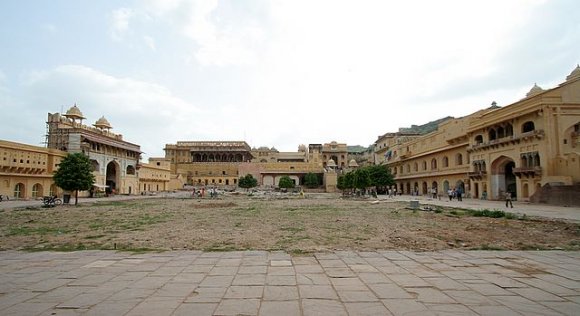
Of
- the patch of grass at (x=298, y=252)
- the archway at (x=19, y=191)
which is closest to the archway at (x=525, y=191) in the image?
the patch of grass at (x=298, y=252)

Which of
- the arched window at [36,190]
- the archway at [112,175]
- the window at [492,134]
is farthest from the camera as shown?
the archway at [112,175]

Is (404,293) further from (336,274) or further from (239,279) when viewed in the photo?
(239,279)

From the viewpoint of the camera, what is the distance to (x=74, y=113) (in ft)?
162

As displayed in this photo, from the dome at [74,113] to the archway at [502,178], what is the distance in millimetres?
54259

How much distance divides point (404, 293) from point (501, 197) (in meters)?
33.8

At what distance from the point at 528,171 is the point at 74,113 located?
56186 millimetres

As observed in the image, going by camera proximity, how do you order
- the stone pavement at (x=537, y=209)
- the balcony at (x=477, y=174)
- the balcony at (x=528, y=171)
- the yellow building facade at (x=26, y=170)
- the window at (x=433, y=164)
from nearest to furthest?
the stone pavement at (x=537, y=209) → the balcony at (x=528, y=171) → the yellow building facade at (x=26, y=170) → the balcony at (x=477, y=174) → the window at (x=433, y=164)

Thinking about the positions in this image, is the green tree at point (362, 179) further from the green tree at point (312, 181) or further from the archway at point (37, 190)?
the archway at point (37, 190)

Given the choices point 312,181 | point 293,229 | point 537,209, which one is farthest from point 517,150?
point 312,181

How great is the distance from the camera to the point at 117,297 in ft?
14.9

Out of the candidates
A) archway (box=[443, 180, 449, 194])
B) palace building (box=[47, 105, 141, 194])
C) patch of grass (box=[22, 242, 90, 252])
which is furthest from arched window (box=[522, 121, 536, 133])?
palace building (box=[47, 105, 141, 194])

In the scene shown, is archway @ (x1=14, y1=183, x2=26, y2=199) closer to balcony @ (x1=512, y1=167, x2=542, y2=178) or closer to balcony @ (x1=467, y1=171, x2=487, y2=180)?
balcony @ (x1=467, y1=171, x2=487, y2=180)

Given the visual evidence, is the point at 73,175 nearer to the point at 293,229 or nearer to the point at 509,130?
the point at 293,229

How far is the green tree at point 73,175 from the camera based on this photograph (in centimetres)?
2816
